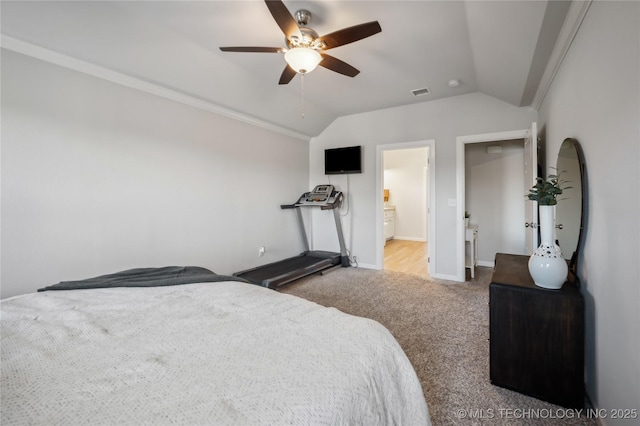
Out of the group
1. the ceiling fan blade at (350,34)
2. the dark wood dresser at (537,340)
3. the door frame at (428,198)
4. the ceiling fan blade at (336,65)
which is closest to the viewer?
the dark wood dresser at (537,340)

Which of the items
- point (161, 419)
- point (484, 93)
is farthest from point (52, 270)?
point (484, 93)

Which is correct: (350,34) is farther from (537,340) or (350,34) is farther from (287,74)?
(537,340)

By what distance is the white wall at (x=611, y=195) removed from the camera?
3.70ft

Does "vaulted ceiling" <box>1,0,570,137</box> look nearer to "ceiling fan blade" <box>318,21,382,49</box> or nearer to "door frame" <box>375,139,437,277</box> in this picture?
"ceiling fan blade" <box>318,21,382,49</box>

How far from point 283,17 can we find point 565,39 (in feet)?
6.61

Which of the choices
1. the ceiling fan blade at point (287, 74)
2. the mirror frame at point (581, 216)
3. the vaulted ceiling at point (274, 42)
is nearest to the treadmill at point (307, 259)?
the vaulted ceiling at point (274, 42)

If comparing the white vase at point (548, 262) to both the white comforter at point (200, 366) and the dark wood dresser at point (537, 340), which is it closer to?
the dark wood dresser at point (537, 340)

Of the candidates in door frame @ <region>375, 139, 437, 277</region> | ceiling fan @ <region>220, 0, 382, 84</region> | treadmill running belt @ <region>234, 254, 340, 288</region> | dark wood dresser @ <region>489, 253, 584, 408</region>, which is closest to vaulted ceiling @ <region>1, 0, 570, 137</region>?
ceiling fan @ <region>220, 0, 382, 84</region>

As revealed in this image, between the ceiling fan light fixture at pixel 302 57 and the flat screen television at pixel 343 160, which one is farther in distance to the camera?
the flat screen television at pixel 343 160

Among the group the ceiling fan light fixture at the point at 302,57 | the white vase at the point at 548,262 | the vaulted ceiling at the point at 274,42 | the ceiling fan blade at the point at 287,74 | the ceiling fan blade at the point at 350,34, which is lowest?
the white vase at the point at 548,262

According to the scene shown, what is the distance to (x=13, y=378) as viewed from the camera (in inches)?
33.3

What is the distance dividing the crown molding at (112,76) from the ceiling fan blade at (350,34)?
6.43 ft

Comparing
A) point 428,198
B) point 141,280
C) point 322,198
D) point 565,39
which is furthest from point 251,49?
point 428,198

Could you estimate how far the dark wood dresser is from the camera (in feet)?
5.04
